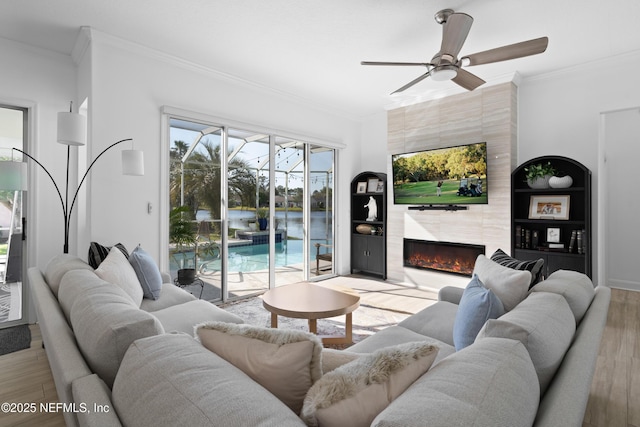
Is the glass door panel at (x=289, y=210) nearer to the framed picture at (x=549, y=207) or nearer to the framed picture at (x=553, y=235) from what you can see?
the framed picture at (x=549, y=207)

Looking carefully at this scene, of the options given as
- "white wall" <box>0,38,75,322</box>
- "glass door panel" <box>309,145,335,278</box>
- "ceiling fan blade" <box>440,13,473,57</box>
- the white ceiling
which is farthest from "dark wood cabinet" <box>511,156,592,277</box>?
"white wall" <box>0,38,75,322</box>

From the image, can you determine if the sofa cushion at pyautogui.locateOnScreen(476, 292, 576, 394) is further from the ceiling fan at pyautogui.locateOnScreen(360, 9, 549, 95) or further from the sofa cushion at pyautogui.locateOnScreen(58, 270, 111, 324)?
the ceiling fan at pyautogui.locateOnScreen(360, 9, 549, 95)

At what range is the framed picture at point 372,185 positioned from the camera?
225 inches

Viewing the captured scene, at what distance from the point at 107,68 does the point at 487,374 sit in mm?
3795

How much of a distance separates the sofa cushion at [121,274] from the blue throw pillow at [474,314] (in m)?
1.85

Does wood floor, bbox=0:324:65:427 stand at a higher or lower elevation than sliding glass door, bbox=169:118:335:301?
lower

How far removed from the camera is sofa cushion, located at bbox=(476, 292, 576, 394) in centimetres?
104

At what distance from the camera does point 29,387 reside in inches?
88.4

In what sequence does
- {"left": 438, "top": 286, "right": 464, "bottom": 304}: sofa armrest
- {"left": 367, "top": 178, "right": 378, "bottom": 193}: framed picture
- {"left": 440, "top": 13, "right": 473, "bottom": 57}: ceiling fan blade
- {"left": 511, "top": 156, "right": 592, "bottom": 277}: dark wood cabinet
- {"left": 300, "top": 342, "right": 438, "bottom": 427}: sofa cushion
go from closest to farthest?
{"left": 300, "top": 342, "right": 438, "bottom": 427}: sofa cushion → {"left": 440, "top": 13, "right": 473, "bottom": 57}: ceiling fan blade → {"left": 438, "top": 286, "right": 464, "bottom": 304}: sofa armrest → {"left": 511, "top": 156, "right": 592, "bottom": 277}: dark wood cabinet → {"left": 367, "top": 178, "right": 378, "bottom": 193}: framed picture

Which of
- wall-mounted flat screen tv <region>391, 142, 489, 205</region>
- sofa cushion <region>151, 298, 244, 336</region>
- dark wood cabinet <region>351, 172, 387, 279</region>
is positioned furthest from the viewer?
dark wood cabinet <region>351, 172, 387, 279</region>

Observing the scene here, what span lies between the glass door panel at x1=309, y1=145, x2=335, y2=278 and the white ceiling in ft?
5.19

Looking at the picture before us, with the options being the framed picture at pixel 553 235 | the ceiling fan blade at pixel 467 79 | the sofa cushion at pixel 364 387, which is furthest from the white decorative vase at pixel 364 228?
the sofa cushion at pixel 364 387

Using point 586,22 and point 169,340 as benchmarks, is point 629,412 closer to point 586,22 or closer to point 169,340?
point 169,340

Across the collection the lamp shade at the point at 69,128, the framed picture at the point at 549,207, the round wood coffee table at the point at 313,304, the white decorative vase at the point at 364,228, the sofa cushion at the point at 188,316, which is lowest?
the round wood coffee table at the point at 313,304
